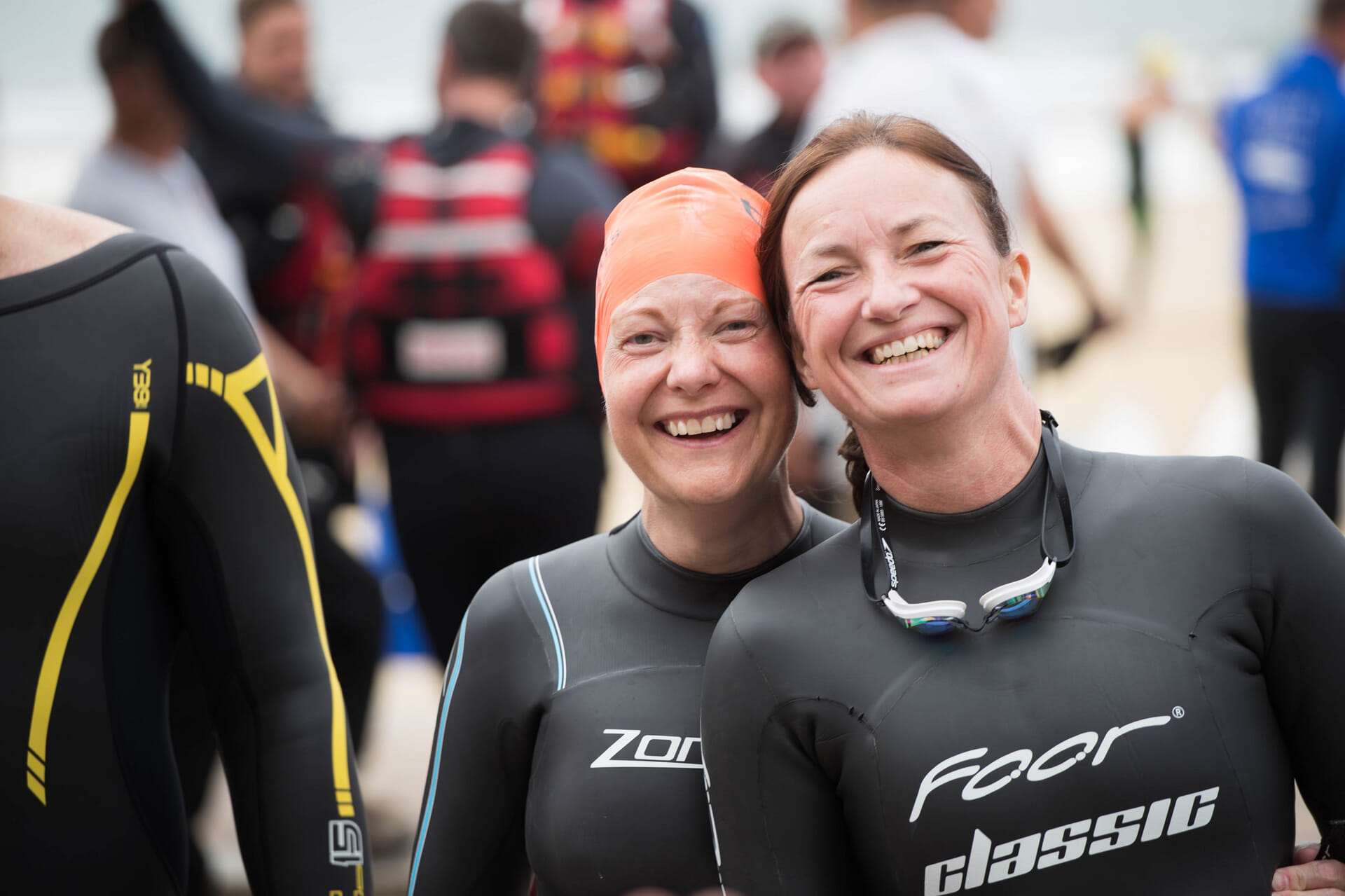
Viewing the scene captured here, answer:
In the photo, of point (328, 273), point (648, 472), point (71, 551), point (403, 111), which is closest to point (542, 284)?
point (328, 273)

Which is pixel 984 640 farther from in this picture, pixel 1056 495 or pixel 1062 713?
pixel 1056 495

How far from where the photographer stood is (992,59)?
13.0 ft

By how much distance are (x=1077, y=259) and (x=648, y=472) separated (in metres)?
2.73

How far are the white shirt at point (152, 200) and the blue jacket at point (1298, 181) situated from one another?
181 inches

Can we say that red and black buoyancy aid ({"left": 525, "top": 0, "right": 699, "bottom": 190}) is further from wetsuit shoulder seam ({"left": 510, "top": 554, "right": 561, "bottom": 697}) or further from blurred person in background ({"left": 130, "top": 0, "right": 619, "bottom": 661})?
wetsuit shoulder seam ({"left": 510, "top": 554, "right": 561, "bottom": 697})

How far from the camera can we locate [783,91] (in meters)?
7.14

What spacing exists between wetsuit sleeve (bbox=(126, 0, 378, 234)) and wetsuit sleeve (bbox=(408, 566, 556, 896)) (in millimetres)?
2556

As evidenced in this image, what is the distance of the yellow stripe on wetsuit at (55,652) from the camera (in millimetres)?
1777

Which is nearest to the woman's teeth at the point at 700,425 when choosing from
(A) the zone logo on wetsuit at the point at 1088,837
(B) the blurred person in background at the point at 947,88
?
(A) the zone logo on wetsuit at the point at 1088,837

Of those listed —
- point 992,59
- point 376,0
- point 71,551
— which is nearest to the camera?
point 71,551

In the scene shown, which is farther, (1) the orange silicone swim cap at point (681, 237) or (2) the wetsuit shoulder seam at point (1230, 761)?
(1) the orange silicone swim cap at point (681, 237)

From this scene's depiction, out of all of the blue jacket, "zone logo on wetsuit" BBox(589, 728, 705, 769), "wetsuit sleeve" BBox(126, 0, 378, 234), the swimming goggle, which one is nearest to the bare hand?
the swimming goggle

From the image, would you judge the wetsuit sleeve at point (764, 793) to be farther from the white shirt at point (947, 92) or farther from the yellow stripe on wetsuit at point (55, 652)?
the white shirt at point (947, 92)

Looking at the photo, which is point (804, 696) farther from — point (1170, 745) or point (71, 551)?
point (71, 551)
